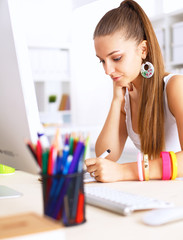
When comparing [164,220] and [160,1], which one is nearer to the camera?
[164,220]

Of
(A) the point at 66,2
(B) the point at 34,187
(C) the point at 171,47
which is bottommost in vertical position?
(B) the point at 34,187

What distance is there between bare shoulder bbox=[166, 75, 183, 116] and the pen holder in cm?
88

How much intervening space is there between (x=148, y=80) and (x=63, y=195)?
40.4 inches

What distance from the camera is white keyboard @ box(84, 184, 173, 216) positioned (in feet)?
2.38

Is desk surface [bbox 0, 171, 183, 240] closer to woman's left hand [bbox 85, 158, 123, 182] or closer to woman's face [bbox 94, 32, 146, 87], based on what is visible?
woman's left hand [bbox 85, 158, 123, 182]

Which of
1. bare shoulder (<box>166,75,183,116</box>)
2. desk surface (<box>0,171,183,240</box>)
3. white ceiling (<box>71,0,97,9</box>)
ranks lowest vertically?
desk surface (<box>0,171,183,240</box>)

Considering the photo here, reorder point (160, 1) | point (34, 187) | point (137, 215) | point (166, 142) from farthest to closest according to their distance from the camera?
point (160, 1), point (166, 142), point (34, 187), point (137, 215)

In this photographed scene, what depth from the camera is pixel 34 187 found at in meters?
1.06

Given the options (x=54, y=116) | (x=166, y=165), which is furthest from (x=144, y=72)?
(x=54, y=116)

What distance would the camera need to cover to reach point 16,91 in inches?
32.2

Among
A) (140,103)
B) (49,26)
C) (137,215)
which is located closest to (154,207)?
(137,215)

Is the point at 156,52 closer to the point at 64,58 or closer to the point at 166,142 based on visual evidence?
the point at 166,142

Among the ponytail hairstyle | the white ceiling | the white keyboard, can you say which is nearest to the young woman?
the ponytail hairstyle

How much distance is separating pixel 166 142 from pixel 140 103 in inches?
9.8
